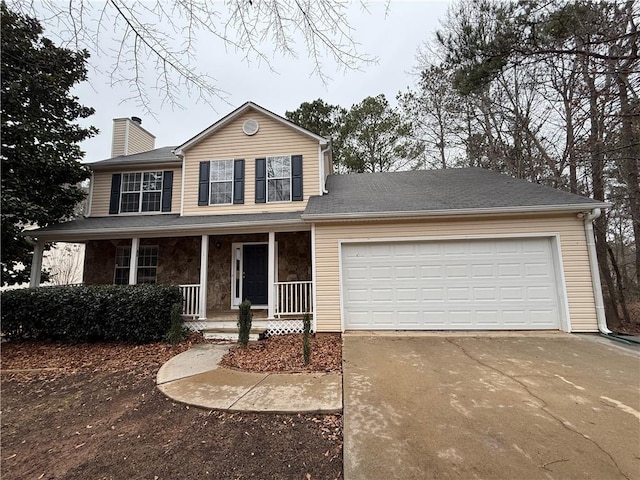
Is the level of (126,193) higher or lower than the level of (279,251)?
higher

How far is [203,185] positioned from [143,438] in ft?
23.4

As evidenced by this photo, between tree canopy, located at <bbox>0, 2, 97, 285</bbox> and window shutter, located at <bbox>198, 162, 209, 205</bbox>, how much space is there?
3.95 m

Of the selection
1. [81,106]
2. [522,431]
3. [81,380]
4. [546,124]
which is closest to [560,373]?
[522,431]

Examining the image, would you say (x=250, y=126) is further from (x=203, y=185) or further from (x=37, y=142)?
(x=37, y=142)

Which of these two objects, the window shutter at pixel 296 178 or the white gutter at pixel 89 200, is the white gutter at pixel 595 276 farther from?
the white gutter at pixel 89 200

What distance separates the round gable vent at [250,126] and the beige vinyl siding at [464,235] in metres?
4.09

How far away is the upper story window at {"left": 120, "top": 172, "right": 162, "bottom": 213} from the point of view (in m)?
9.37

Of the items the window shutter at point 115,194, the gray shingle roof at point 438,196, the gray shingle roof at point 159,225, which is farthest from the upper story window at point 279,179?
the window shutter at point 115,194

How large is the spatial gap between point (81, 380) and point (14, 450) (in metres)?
1.88

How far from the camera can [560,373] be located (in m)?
4.05

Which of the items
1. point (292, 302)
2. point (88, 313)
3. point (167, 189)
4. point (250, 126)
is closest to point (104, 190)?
point (167, 189)

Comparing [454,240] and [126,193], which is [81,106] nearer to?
[126,193]

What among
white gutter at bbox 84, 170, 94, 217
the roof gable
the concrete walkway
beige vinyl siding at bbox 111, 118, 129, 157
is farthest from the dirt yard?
beige vinyl siding at bbox 111, 118, 129, 157

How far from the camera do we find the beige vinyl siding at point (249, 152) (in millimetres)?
8492
